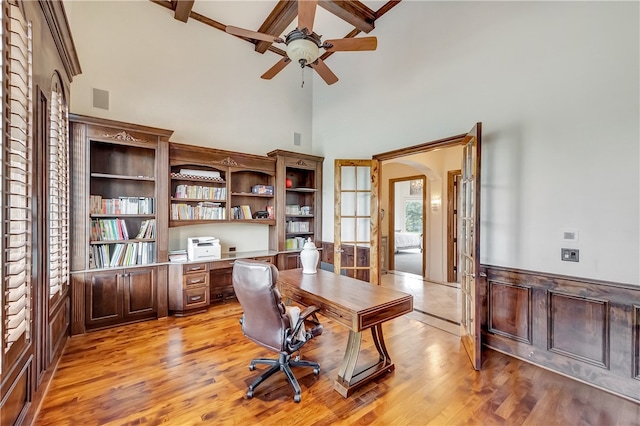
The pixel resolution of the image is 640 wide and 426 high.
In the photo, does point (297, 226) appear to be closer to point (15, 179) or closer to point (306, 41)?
point (306, 41)

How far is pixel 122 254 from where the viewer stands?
349cm

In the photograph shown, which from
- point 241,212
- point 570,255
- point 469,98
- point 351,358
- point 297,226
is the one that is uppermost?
point 469,98

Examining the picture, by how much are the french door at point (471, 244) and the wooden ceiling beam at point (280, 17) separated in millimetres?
2955

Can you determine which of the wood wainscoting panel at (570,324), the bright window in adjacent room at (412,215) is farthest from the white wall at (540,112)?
the bright window in adjacent room at (412,215)

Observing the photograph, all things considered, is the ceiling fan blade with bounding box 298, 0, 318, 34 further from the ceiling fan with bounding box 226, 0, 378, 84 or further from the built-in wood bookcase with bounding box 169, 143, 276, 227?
the built-in wood bookcase with bounding box 169, 143, 276, 227

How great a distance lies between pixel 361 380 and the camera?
2236 mm

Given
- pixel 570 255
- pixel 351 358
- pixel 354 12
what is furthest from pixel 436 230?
pixel 351 358

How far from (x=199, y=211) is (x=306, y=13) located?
9.61 ft

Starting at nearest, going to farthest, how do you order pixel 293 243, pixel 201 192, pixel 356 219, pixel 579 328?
pixel 579 328 < pixel 201 192 < pixel 356 219 < pixel 293 243

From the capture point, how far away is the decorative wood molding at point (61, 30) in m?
1.89

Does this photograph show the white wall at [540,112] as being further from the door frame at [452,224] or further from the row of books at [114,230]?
the row of books at [114,230]

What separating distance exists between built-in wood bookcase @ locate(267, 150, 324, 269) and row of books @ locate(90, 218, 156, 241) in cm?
186

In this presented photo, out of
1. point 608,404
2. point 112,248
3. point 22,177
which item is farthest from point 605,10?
point 112,248

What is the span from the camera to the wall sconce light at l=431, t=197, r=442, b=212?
18.8 feet
